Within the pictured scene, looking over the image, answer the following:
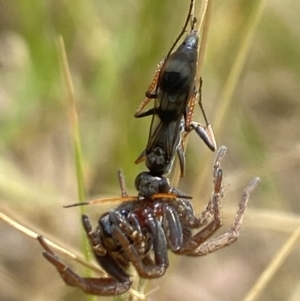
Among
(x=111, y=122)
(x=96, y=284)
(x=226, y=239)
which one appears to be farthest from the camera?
A: (x=111, y=122)

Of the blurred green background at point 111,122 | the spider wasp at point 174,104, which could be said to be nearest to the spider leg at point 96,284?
the spider wasp at point 174,104

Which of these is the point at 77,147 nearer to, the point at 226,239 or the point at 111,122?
the point at 226,239

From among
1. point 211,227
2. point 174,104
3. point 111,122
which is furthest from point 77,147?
point 111,122

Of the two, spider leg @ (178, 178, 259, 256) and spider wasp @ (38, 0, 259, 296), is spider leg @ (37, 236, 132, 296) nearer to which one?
spider wasp @ (38, 0, 259, 296)

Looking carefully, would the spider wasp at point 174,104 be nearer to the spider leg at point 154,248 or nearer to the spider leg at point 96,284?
the spider leg at point 154,248

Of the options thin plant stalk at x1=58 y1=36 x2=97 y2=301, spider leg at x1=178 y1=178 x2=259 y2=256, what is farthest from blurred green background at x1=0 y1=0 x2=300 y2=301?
thin plant stalk at x1=58 y1=36 x2=97 y2=301

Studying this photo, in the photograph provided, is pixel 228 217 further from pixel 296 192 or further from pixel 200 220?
pixel 296 192
